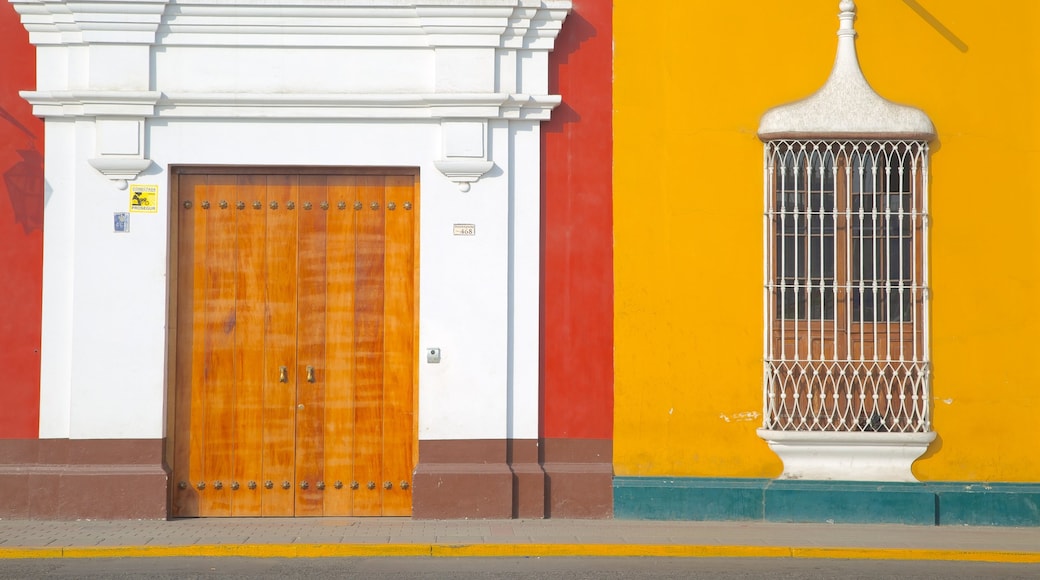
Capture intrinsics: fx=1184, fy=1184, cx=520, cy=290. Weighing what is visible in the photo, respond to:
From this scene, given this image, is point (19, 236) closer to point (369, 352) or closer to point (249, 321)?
point (249, 321)

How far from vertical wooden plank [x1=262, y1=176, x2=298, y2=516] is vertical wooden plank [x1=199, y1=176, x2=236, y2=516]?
0.26 metres

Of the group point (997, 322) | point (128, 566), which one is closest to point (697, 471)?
point (997, 322)

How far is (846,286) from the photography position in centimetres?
920

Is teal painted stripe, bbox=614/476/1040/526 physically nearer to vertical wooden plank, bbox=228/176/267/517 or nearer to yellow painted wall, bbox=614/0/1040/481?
yellow painted wall, bbox=614/0/1040/481

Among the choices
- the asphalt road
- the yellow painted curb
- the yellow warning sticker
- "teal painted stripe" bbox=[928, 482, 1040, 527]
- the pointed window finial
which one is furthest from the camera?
the pointed window finial

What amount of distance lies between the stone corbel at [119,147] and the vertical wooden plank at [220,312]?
0.59 metres

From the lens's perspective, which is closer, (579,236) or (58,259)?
(58,259)

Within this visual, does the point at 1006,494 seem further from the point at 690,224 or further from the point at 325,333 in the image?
the point at 325,333

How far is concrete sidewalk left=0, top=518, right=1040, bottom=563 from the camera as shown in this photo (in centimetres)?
805

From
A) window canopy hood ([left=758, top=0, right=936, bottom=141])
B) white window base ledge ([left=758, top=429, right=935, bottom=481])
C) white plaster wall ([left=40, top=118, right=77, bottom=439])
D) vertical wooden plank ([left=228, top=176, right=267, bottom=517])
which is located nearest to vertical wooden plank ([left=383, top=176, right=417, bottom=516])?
vertical wooden plank ([left=228, top=176, right=267, bottom=517])

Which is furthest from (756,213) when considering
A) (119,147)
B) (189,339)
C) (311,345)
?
(119,147)

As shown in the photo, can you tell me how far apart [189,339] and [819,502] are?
5.03m

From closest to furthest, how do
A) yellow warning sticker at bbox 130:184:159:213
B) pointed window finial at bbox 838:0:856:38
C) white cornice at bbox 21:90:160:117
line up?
white cornice at bbox 21:90:160:117 < yellow warning sticker at bbox 130:184:159:213 < pointed window finial at bbox 838:0:856:38

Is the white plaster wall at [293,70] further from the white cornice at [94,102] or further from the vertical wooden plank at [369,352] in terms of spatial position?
the vertical wooden plank at [369,352]
